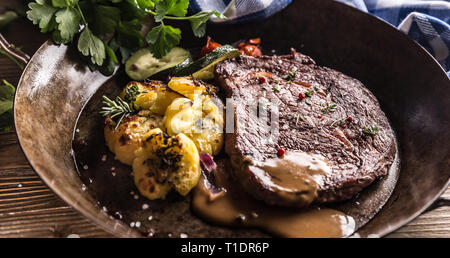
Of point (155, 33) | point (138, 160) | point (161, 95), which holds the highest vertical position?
point (155, 33)

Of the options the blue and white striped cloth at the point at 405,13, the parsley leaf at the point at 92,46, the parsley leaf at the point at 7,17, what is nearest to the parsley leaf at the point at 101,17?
the parsley leaf at the point at 92,46

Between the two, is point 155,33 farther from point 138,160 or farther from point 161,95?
point 138,160

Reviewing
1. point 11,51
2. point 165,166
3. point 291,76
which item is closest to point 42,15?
point 11,51

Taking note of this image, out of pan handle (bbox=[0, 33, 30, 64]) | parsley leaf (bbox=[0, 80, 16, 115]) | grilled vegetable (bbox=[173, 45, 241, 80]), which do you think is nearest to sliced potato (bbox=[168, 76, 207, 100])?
grilled vegetable (bbox=[173, 45, 241, 80])

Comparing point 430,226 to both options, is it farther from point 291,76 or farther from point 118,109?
point 118,109

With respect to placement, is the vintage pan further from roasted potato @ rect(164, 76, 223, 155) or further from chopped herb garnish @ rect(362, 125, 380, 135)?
roasted potato @ rect(164, 76, 223, 155)
